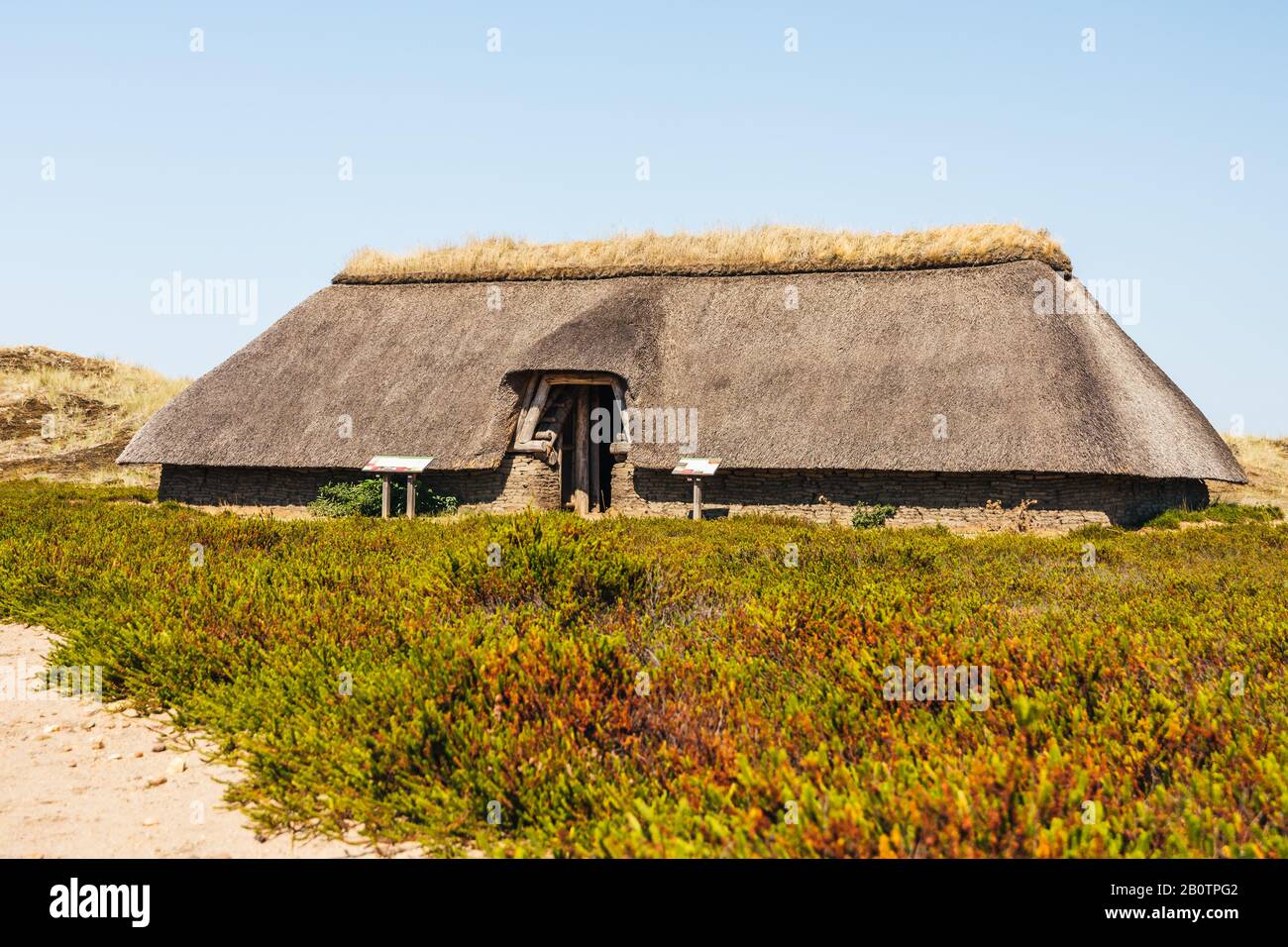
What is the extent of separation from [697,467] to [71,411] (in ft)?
100.0

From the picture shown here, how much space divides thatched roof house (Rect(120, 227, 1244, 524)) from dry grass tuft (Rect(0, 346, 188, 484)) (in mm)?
11576

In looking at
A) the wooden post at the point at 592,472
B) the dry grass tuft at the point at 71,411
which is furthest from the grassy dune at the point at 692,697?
the dry grass tuft at the point at 71,411

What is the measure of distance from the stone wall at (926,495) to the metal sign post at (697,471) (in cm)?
76

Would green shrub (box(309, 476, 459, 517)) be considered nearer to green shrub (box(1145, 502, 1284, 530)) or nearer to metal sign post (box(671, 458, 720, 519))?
metal sign post (box(671, 458, 720, 519))

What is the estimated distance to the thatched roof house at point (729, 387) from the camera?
64.6ft

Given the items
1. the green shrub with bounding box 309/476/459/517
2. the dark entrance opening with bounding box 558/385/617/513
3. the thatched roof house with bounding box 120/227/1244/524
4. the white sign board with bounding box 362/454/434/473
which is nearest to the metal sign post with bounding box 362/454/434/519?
the white sign board with bounding box 362/454/434/473

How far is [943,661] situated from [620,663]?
1.89m

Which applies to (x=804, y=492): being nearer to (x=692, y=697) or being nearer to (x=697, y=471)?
(x=697, y=471)

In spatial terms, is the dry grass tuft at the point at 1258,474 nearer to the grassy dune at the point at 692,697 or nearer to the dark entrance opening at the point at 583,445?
the dark entrance opening at the point at 583,445

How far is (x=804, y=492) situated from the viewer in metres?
20.9
